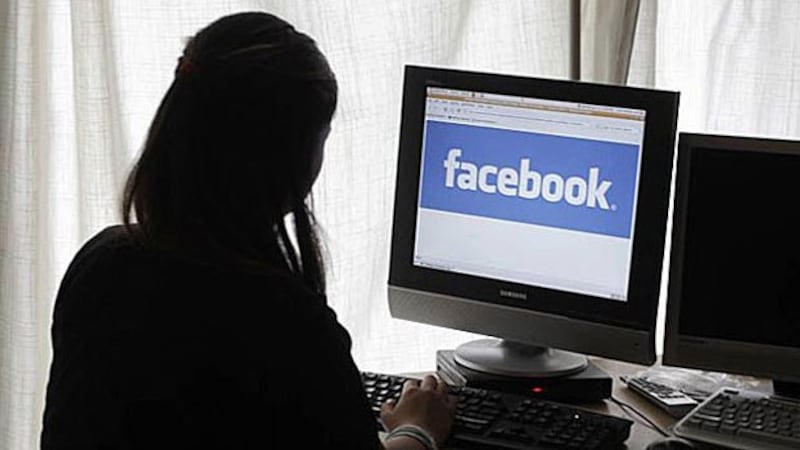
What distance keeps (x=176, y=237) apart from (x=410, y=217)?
64 cm

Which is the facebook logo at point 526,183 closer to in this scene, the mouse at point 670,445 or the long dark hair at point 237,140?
the mouse at point 670,445

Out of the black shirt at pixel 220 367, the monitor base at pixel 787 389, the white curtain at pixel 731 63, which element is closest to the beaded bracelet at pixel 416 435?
the black shirt at pixel 220 367

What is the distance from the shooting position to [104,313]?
141 centimetres

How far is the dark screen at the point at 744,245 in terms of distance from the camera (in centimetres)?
182

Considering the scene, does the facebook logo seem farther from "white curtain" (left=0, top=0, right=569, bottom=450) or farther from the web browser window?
"white curtain" (left=0, top=0, right=569, bottom=450)

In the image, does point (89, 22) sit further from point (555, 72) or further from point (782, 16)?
point (782, 16)

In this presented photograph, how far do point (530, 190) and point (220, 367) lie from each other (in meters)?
0.72

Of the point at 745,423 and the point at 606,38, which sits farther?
the point at 606,38

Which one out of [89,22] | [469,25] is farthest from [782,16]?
[89,22]

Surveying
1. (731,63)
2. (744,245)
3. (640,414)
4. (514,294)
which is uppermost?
(731,63)

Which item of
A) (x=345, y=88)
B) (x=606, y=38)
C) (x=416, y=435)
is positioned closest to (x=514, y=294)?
(x=416, y=435)

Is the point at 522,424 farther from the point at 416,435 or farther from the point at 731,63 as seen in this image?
the point at 731,63

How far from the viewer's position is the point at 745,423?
5.85ft

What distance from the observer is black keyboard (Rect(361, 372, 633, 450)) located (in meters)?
1.71
